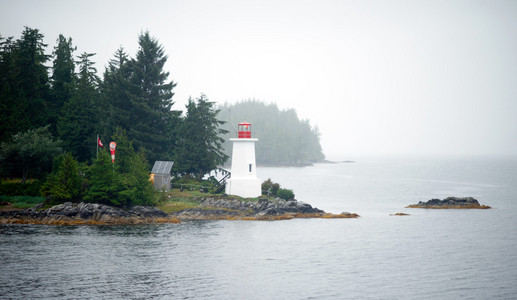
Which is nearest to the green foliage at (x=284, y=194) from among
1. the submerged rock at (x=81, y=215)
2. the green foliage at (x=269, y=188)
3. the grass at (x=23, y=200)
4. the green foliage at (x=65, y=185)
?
the green foliage at (x=269, y=188)

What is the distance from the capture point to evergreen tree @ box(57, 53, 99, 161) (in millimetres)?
58156

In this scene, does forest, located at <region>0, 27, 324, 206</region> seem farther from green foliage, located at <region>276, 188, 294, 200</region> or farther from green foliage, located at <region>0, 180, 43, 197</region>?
green foliage, located at <region>276, 188, 294, 200</region>

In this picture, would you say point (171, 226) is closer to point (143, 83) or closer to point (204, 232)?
point (204, 232)

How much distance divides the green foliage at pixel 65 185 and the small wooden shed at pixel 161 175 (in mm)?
8367

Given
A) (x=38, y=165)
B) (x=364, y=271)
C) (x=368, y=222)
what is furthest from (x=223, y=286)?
(x=38, y=165)

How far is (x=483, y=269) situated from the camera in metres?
31.4

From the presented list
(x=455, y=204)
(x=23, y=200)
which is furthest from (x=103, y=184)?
(x=455, y=204)

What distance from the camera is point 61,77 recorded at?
2655 inches

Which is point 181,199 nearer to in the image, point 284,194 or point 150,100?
point 284,194

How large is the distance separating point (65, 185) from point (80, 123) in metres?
17.2

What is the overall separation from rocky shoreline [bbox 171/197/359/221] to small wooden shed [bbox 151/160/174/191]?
5726 mm

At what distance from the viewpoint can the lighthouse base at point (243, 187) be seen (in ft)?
165

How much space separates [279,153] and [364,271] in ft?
501

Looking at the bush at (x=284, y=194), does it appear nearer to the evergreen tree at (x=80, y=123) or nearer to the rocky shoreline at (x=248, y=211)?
Result: the rocky shoreline at (x=248, y=211)
